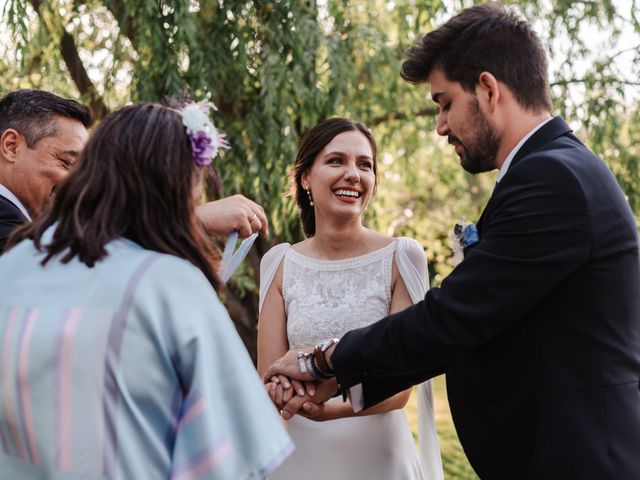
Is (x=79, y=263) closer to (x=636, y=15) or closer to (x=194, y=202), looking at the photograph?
(x=194, y=202)

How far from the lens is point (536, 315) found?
2.12 m

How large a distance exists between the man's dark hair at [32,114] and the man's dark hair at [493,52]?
1448mm

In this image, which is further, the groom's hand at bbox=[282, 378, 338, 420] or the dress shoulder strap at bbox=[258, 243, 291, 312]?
the dress shoulder strap at bbox=[258, 243, 291, 312]

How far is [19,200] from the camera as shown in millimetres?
3072

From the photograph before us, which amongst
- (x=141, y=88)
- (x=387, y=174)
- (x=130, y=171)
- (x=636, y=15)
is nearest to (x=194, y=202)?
(x=130, y=171)

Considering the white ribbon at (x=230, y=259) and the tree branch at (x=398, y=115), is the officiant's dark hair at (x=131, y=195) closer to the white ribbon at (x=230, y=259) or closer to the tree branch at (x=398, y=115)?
the white ribbon at (x=230, y=259)

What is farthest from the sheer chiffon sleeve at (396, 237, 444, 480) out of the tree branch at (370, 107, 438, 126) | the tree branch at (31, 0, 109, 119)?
the tree branch at (370, 107, 438, 126)

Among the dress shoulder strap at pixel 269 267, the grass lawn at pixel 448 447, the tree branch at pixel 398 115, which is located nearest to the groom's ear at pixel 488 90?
the dress shoulder strap at pixel 269 267

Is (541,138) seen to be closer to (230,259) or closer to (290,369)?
(230,259)

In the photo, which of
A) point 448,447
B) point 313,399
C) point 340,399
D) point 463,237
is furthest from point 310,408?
point 448,447

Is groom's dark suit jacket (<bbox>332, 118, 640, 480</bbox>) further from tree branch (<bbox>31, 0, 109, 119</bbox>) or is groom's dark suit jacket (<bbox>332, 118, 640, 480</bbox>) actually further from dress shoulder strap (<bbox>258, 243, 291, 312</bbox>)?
tree branch (<bbox>31, 0, 109, 119</bbox>)

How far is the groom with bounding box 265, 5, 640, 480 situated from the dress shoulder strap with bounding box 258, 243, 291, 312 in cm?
132

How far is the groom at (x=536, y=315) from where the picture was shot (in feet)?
6.75

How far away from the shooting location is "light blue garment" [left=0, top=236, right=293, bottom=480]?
1.63 metres
